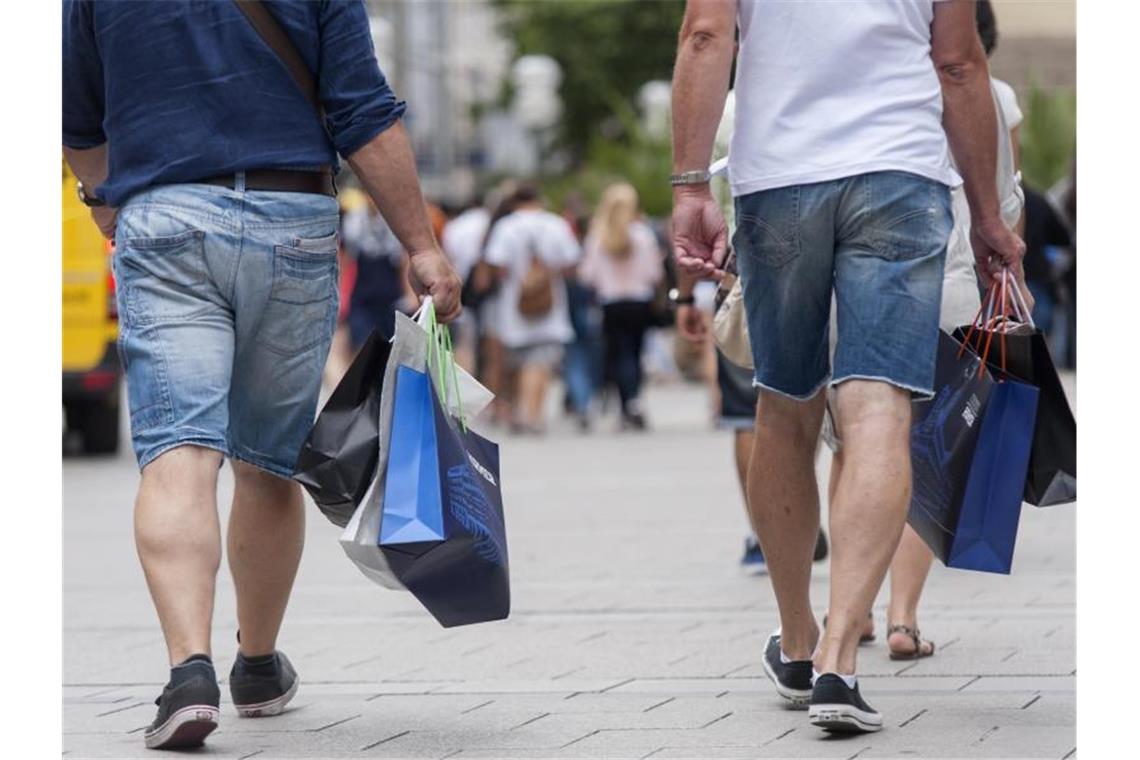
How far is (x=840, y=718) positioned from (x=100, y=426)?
10.8 meters

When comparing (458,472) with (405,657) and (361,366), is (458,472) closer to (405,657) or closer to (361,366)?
(361,366)

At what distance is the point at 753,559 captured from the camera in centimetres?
797

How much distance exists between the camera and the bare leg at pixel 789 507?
507 centimetres

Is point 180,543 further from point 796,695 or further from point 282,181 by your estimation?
point 796,695

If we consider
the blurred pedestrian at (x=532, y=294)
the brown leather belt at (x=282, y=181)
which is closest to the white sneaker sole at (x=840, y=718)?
the brown leather belt at (x=282, y=181)

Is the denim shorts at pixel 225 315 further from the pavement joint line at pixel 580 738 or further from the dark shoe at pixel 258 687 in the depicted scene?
the pavement joint line at pixel 580 738

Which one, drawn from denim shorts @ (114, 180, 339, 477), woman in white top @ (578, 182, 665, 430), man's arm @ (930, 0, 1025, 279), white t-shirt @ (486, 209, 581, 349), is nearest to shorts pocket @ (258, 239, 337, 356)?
denim shorts @ (114, 180, 339, 477)

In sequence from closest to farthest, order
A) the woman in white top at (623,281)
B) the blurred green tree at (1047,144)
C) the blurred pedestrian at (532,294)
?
the blurred pedestrian at (532,294)
the woman in white top at (623,281)
the blurred green tree at (1047,144)

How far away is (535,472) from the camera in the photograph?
43.2 ft

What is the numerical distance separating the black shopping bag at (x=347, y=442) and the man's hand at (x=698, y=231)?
65cm

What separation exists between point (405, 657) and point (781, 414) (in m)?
1.52

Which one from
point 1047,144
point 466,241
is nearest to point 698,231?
point 466,241

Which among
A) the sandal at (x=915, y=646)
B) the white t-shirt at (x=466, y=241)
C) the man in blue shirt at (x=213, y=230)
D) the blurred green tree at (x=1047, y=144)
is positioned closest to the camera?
the man in blue shirt at (x=213, y=230)

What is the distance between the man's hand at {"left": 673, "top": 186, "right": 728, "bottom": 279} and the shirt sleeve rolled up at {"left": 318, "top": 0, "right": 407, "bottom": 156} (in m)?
0.65
